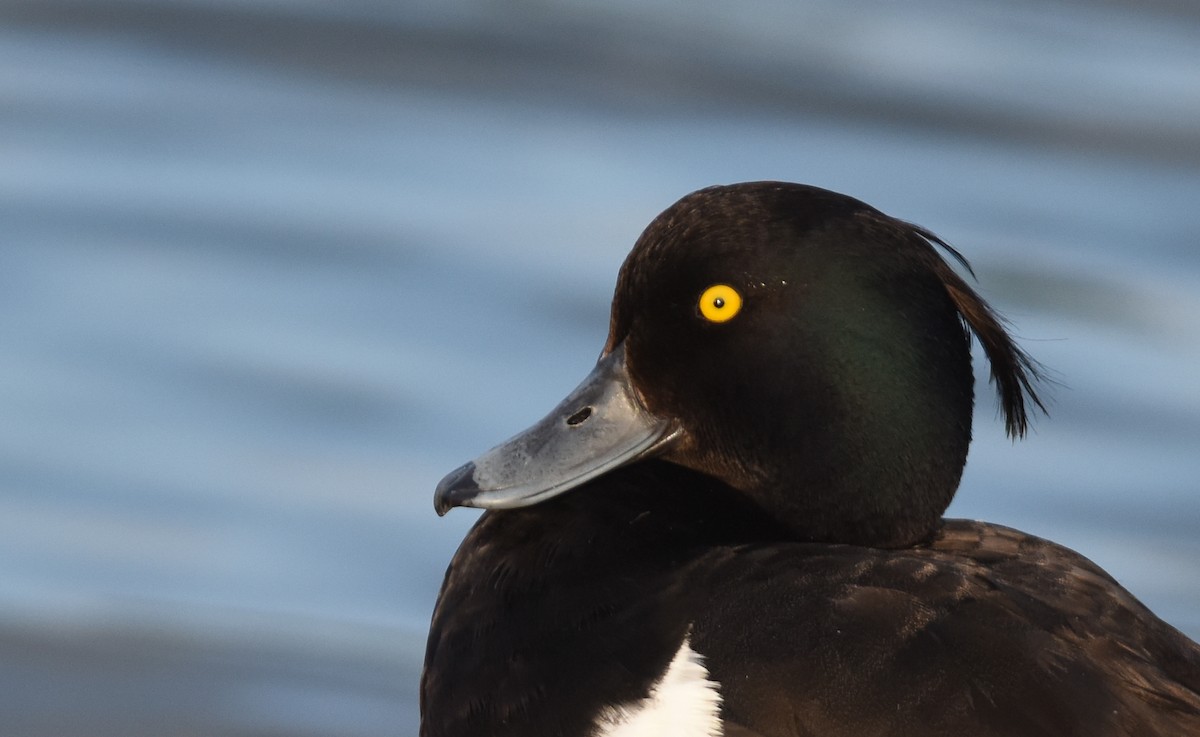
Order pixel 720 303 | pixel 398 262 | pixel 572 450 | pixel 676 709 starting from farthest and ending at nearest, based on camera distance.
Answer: pixel 398 262 → pixel 572 450 → pixel 720 303 → pixel 676 709

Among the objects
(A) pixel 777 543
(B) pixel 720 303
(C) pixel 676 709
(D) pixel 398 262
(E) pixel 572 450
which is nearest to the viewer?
(C) pixel 676 709

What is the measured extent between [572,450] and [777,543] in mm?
394

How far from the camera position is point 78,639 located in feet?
14.2

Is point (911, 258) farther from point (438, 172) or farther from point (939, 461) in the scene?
point (438, 172)

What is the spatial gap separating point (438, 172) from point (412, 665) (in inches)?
93.9

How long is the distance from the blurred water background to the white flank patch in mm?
1281

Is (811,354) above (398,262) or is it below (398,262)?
below

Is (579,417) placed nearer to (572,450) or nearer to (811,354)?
(572,450)

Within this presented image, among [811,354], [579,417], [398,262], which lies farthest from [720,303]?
[398,262]

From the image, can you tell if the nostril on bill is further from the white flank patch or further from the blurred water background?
the blurred water background

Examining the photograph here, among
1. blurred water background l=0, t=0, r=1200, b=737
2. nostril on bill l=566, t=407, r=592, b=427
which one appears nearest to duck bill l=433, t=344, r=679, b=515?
nostril on bill l=566, t=407, r=592, b=427

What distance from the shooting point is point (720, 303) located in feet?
10.4

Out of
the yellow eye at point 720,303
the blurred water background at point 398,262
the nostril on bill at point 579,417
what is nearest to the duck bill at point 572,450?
the nostril on bill at point 579,417

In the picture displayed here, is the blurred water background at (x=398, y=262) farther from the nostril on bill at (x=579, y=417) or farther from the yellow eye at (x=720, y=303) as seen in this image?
the yellow eye at (x=720, y=303)
